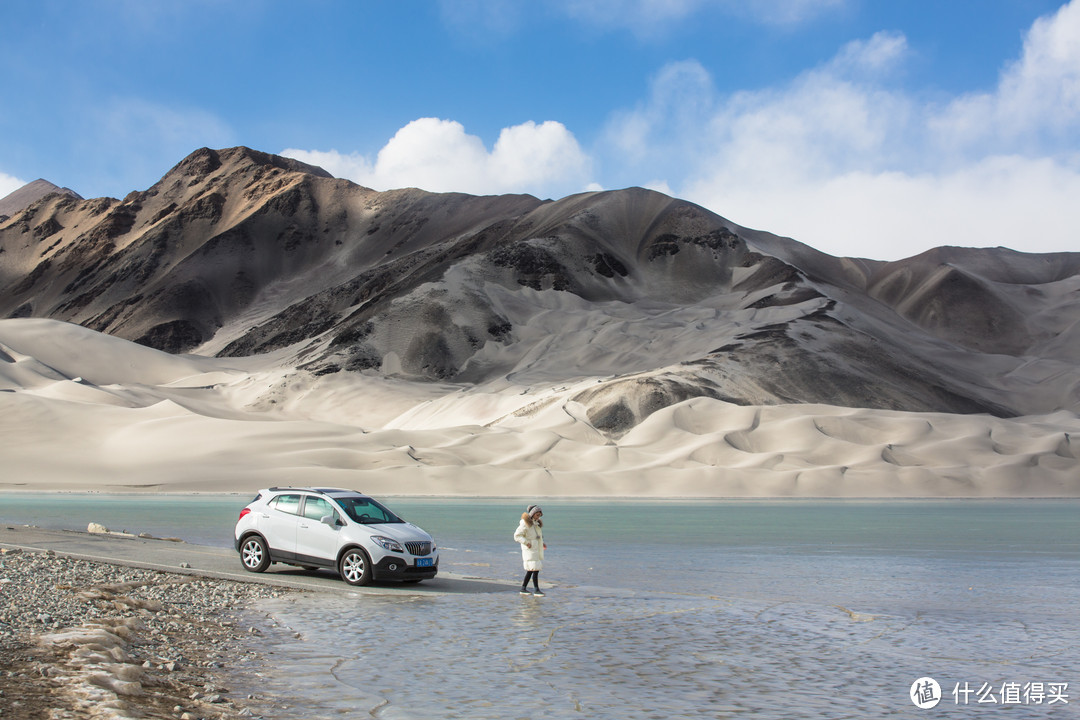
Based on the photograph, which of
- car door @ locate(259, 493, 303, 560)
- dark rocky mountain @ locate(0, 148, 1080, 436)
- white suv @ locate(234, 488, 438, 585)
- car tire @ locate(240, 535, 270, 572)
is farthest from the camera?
dark rocky mountain @ locate(0, 148, 1080, 436)

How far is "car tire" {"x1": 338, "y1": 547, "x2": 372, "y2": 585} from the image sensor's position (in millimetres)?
16500

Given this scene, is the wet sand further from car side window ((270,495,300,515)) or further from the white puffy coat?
the white puffy coat

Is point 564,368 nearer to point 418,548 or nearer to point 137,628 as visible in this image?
point 418,548

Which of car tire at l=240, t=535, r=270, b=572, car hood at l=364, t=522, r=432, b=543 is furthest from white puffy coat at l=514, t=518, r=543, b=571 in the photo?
car tire at l=240, t=535, r=270, b=572

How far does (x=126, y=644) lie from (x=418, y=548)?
6585 mm

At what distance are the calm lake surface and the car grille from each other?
111 centimetres

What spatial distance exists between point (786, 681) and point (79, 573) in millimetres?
11871

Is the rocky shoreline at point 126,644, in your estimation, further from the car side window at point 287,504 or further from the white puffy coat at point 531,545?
the white puffy coat at point 531,545

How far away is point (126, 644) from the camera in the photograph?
34.8ft

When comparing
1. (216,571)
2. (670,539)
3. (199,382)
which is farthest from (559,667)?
(199,382)

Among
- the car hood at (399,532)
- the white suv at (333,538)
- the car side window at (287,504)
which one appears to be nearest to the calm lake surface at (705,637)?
the white suv at (333,538)

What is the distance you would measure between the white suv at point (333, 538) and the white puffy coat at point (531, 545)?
76.7 inches

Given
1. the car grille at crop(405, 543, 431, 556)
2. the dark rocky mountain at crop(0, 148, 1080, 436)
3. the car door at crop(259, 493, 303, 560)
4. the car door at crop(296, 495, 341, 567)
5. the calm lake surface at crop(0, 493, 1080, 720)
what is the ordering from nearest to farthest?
the calm lake surface at crop(0, 493, 1080, 720)
the car grille at crop(405, 543, 431, 556)
the car door at crop(296, 495, 341, 567)
the car door at crop(259, 493, 303, 560)
the dark rocky mountain at crop(0, 148, 1080, 436)

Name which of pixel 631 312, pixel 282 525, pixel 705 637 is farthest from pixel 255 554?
pixel 631 312
